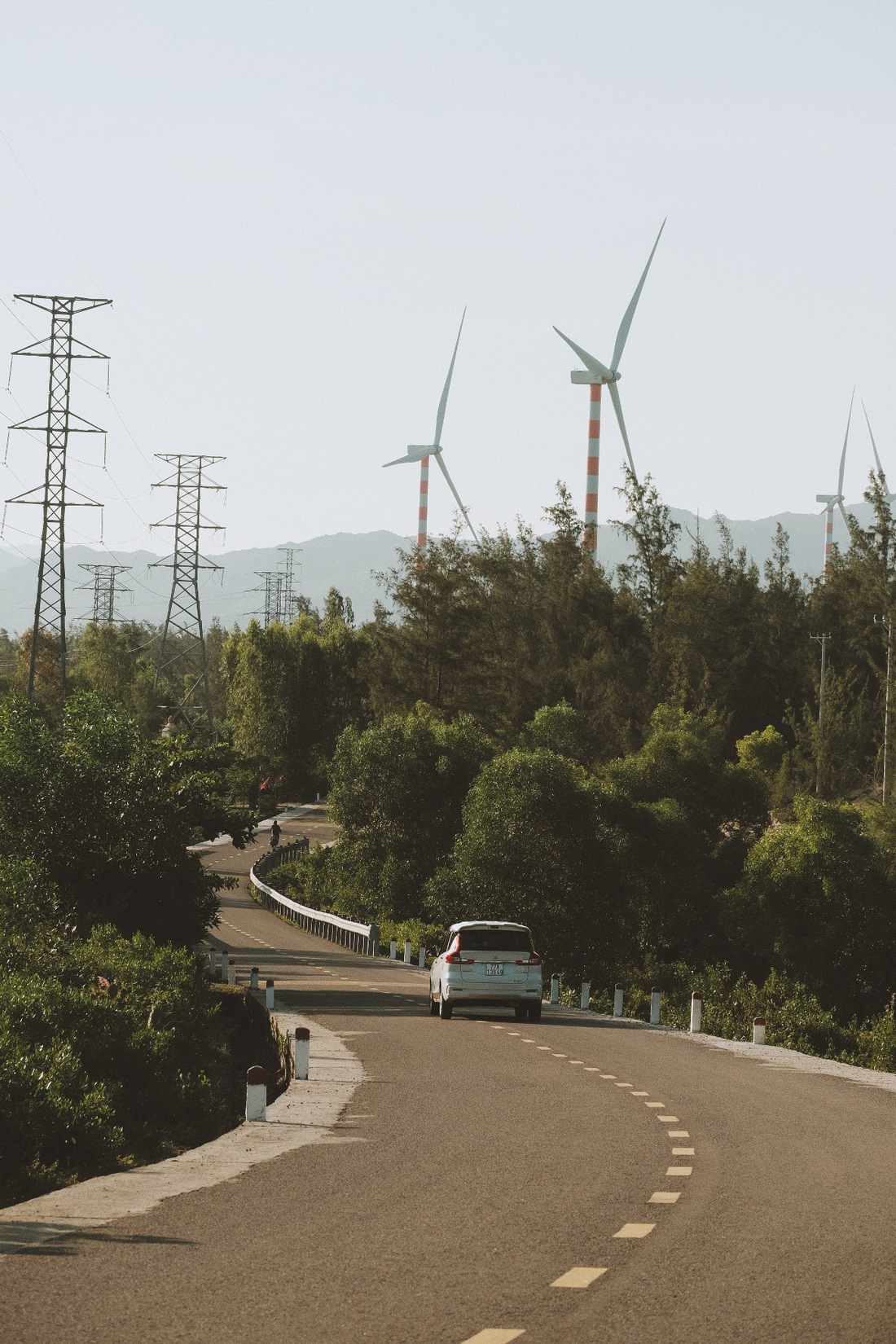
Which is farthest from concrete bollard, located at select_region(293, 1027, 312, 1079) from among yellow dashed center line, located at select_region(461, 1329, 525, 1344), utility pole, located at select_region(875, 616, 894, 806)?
utility pole, located at select_region(875, 616, 894, 806)

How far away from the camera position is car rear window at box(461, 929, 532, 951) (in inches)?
1107

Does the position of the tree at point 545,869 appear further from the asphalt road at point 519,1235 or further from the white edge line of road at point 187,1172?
the asphalt road at point 519,1235

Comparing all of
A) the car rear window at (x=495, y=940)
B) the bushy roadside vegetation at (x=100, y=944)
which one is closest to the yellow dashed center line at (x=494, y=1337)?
the bushy roadside vegetation at (x=100, y=944)

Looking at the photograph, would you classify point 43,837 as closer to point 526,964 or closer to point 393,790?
point 526,964

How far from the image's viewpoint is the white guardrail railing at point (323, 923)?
51.6 metres

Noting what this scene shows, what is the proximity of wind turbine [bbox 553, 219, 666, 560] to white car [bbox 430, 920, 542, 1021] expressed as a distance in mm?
67699

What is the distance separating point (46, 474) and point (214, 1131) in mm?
34806

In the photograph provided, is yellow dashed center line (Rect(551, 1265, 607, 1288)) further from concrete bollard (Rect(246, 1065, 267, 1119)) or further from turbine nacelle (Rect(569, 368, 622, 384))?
turbine nacelle (Rect(569, 368, 622, 384))

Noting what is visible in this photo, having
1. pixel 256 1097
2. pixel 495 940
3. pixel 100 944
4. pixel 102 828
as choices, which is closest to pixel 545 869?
pixel 102 828

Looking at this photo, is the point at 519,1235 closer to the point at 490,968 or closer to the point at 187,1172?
the point at 187,1172

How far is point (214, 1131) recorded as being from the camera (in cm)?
1919

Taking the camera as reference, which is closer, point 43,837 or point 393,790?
point 43,837

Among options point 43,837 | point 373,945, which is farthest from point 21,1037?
point 373,945

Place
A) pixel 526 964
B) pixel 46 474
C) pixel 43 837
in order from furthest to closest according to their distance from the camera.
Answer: pixel 46 474 → pixel 43 837 → pixel 526 964
